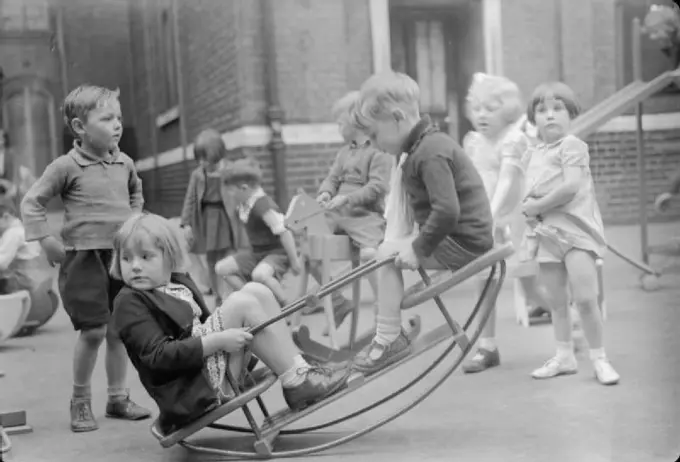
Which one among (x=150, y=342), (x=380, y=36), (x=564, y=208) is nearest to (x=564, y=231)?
(x=564, y=208)

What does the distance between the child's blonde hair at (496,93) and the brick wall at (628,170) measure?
0.17 m

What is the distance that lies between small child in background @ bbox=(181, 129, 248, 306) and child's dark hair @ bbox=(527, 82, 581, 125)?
0.63 metres

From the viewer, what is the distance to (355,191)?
74.0 inches

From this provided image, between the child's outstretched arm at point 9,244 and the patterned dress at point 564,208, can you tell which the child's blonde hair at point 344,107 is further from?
the child's outstretched arm at point 9,244

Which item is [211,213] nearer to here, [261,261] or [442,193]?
[261,261]

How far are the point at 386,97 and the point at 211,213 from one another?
0.42m

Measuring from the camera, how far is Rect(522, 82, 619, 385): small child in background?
1.98 m

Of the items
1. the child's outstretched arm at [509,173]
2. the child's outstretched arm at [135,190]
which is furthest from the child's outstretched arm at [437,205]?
the child's outstretched arm at [135,190]

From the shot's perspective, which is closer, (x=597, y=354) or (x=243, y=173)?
(x=243, y=173)

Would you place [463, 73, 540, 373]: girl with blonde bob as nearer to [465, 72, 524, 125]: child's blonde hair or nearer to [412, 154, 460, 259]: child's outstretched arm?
[465, 72, 524, 125]: child's blonde hair

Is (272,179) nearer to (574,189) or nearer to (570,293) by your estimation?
(574,189)

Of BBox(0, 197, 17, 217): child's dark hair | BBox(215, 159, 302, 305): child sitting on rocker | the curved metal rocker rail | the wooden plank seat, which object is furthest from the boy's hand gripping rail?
BBox(0, 197, 17, 217): child's dark hair

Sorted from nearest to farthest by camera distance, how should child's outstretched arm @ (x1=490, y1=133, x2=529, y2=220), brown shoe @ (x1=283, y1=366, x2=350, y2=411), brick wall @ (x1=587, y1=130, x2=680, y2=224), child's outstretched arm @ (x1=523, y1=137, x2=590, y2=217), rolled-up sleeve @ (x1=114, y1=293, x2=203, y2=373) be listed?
rolled-up sleeve @ (x1=114, y1=293, x2=203, y2=373) → brown shoe @ (x1=283, y1=366, x2=350, y2=411) → brick wall @ (x1=587, y1=130, x2=680, y2=224) → child's outstretched arm @ (x1=523, y1=137, x2=590, y2=217) → child's outstretched arm @ (x1=490, y1=133, x2=529, y2=220)

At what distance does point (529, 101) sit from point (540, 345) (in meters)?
0.64
